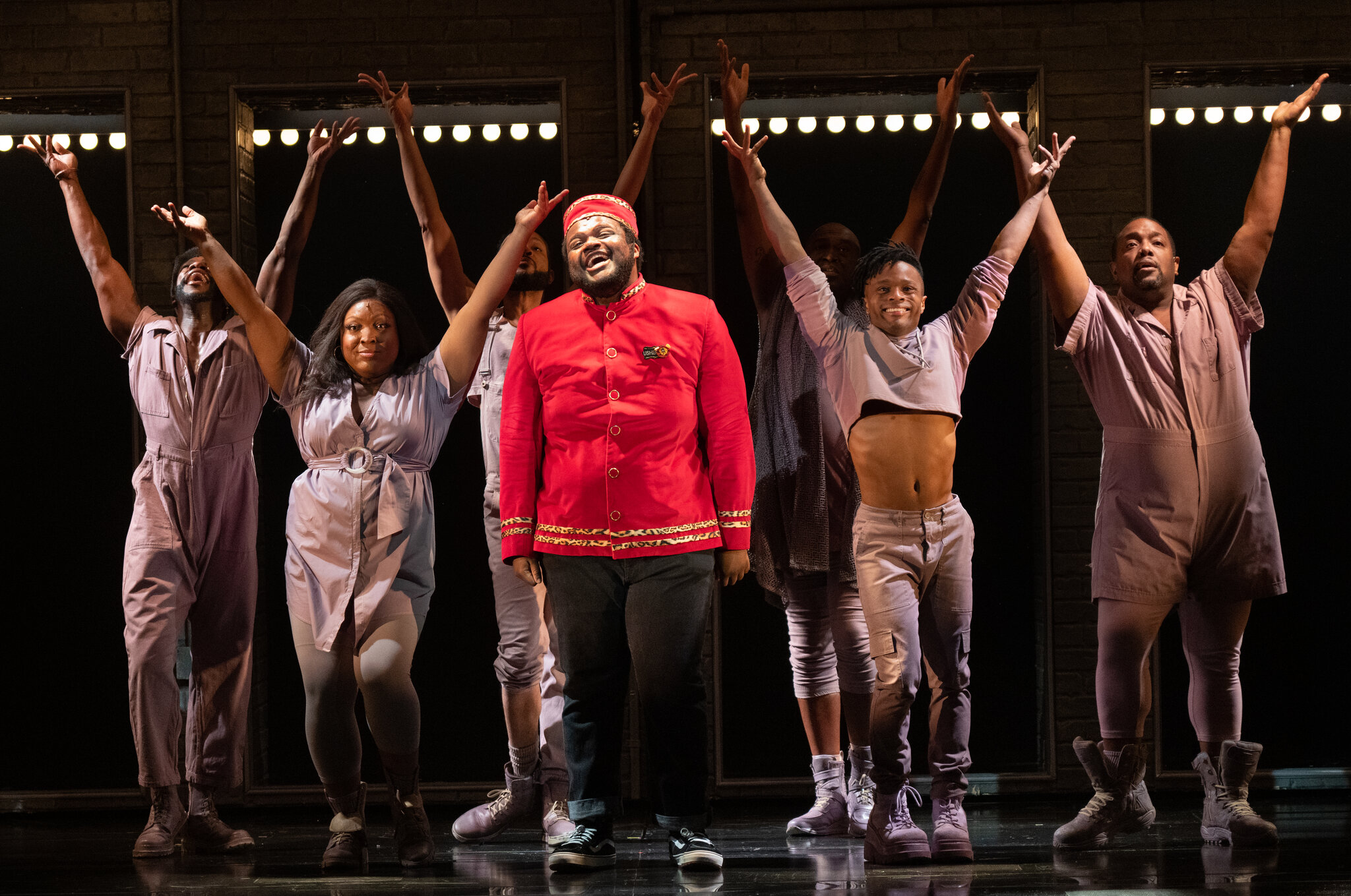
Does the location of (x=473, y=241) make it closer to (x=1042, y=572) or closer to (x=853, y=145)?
(x=853, y=145)

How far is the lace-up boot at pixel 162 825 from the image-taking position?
4.03 meters

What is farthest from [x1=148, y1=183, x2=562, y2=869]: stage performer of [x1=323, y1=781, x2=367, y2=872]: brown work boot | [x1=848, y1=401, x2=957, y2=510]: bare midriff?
[x1=848, y1=401, x2=957, y2=510]: bare midriff

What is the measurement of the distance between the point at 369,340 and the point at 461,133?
1585 millimetres

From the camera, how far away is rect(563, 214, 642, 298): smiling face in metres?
3.63

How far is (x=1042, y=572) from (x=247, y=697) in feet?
9.48

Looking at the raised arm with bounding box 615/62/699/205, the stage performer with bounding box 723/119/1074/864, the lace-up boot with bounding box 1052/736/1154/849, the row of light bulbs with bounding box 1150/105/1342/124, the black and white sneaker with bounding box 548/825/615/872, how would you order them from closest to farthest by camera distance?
the black and white sneaker with bounding box 548/825/615/872 < the stage performer with bounding box 723/119/1074/864 < the lace-up boot with bounding box 1052/736/1154/849 < the raised arm with bounding box 615/62/699/205 < the row of light bulbs with bounding box 1150/105/1342/124

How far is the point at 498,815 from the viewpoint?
4188 millimetres

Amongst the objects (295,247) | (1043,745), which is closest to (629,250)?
(295,247)

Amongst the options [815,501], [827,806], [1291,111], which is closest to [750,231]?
[815,501]

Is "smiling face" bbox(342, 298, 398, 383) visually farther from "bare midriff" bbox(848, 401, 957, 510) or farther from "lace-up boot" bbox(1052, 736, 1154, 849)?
"lace-up boot" bbox(1052, 736, 1154, 849)

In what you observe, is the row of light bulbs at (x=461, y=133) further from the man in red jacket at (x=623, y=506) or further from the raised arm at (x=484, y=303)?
the man in red jacket at (x=623, y=506)

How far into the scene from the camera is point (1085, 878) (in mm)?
3527

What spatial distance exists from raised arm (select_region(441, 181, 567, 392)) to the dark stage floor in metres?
1.44

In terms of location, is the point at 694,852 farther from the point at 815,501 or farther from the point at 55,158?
the point at 55,158
